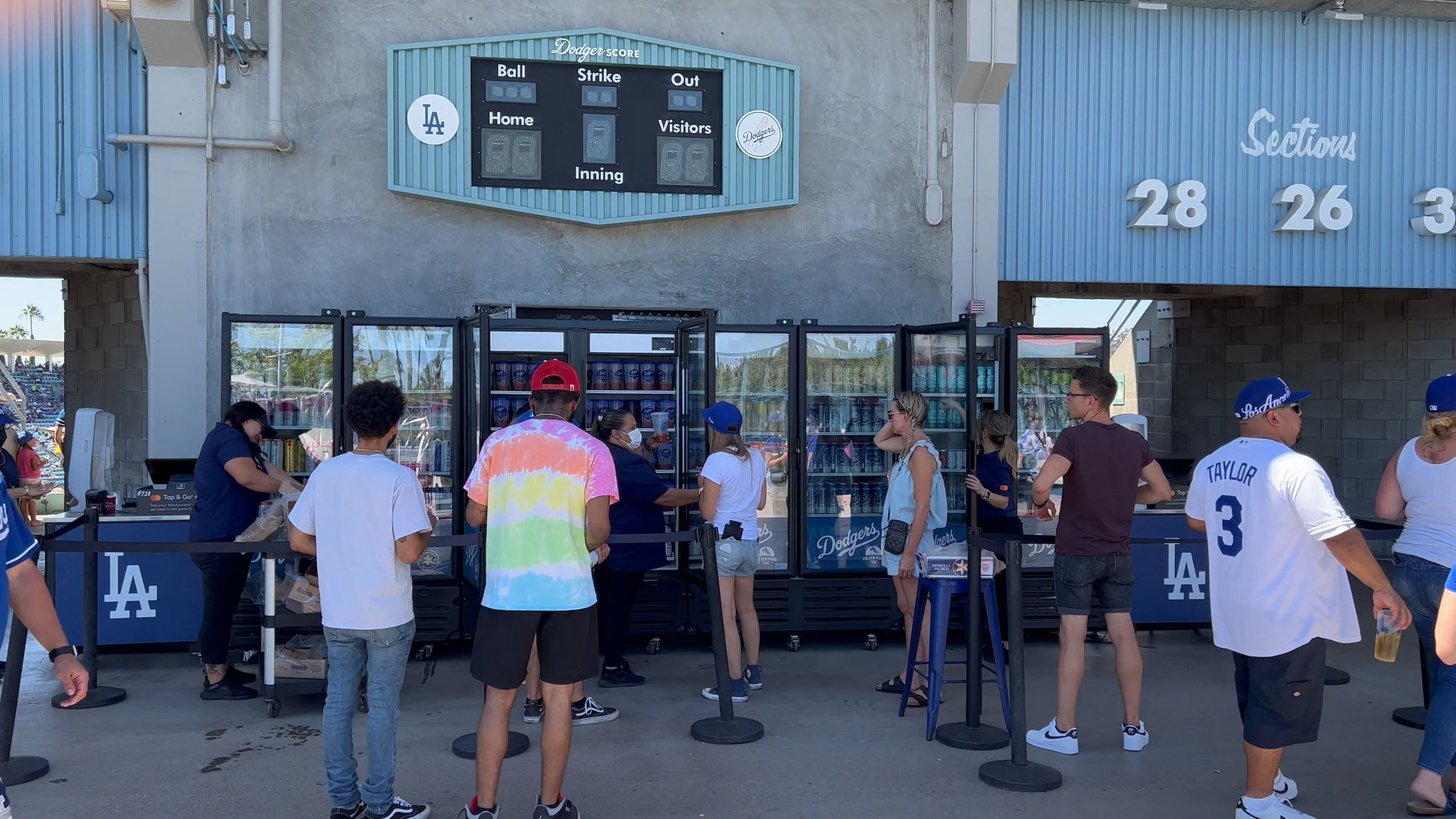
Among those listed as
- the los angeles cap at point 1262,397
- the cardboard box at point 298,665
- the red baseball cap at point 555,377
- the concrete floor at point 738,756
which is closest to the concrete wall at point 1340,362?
the concrete floor at point 738,756

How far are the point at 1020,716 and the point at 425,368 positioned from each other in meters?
4.60

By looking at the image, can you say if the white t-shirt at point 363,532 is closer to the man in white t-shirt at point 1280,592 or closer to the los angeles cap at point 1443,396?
the man in white t-shirt at point 1280,592

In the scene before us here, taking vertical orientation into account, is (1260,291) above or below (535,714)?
above

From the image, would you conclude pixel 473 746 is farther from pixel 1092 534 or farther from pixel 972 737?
pixel 1092 534

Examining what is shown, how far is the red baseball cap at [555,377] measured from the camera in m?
4.37

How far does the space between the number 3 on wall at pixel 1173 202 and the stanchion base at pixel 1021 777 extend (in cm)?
582

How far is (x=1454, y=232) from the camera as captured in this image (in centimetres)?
997

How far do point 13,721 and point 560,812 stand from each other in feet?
8.99

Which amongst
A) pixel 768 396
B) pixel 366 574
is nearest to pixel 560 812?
pixel 366 574

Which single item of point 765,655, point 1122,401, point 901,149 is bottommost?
point 765,655

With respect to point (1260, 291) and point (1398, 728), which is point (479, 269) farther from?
point (1260, 291)

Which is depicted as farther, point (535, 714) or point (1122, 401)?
point (1122, 401)

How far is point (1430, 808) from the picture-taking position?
4.55 m

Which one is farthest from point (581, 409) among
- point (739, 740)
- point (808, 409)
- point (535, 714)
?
point (739, 740)
